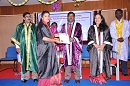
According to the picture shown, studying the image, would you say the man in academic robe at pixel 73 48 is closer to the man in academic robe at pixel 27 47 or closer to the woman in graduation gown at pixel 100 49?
the woman in graduation gown at pixel 100 49

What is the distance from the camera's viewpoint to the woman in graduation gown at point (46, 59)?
3.55 metres

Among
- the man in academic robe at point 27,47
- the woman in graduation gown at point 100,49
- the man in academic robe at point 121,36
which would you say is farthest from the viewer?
the man in academic robe at point 121,36

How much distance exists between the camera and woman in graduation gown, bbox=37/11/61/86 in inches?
140

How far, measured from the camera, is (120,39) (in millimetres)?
5117

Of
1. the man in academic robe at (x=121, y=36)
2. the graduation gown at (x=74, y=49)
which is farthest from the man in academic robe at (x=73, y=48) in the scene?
the man in academic robe at (x=121, y=36)

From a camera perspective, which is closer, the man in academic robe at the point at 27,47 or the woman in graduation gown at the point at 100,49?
the woman in graduation gown at the point at 100,49

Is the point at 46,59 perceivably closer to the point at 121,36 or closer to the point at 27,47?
the point at 27,47

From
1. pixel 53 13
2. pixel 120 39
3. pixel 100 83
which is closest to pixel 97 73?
pixel 100 83

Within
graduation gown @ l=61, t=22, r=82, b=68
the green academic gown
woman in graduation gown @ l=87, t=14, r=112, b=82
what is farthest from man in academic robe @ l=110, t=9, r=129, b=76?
the green academic gown

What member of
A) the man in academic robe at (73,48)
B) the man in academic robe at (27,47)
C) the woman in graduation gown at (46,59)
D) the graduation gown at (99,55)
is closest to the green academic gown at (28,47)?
the man in academic robe at (27,47)

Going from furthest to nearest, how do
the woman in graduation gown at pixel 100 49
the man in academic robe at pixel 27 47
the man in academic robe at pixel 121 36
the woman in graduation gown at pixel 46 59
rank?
the man in academic robe at pixel 121 36, the man in academic robe at pixel 27 47, the woman in graduation gown at pixel 100 49, the woman in graduation gown at pixel 46 59

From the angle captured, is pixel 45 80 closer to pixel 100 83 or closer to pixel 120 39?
pixel 100 83

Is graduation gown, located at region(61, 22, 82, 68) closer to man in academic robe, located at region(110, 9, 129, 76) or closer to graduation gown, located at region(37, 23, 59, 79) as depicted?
graduation gown, located at region(37, 23, 59, 79)

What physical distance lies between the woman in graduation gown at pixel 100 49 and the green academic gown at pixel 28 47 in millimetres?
1380
